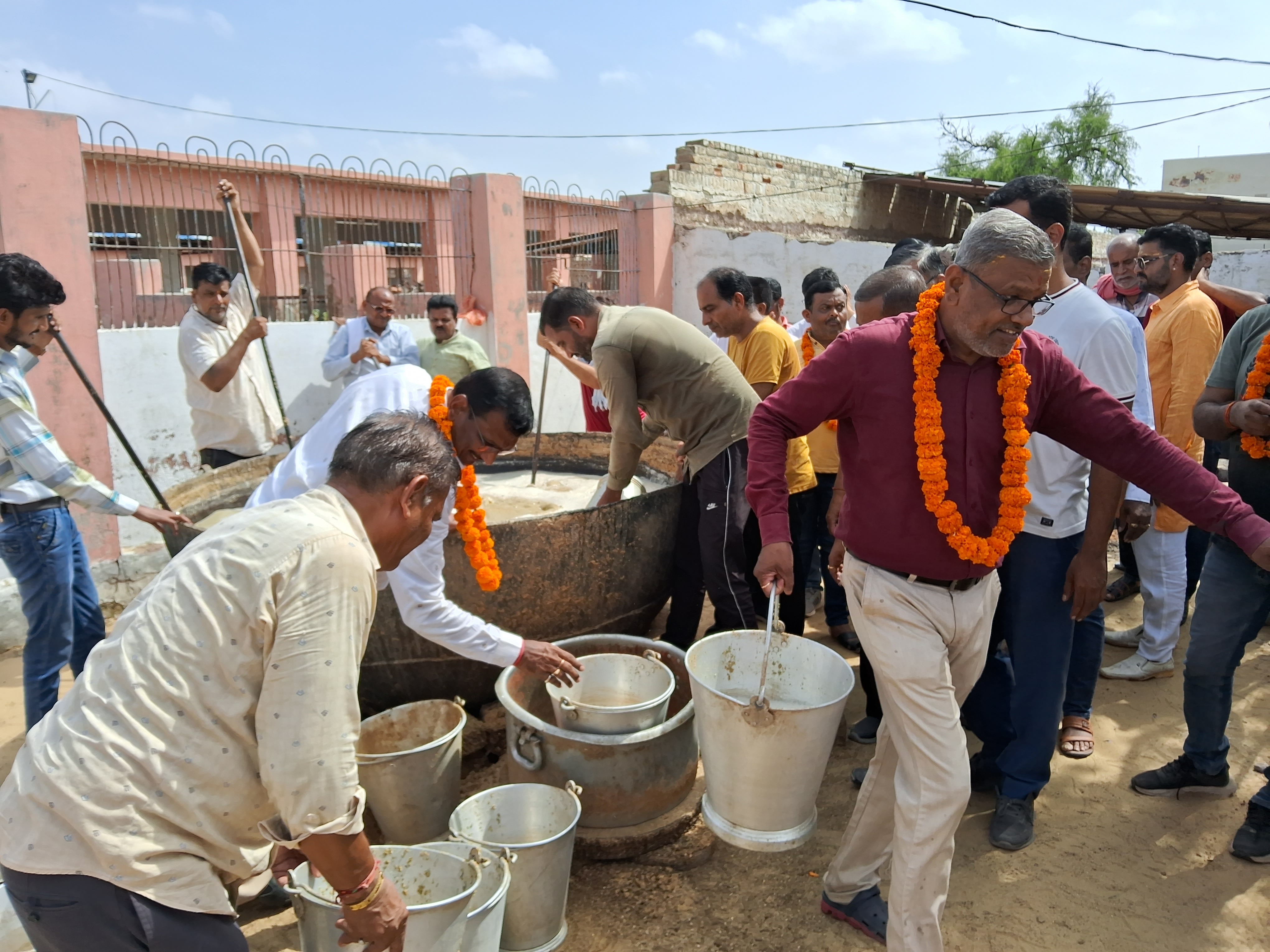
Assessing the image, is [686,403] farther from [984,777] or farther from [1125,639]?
[1125,639]

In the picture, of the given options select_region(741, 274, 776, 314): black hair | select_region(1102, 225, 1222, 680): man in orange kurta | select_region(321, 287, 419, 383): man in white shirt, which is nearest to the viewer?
select_region(1102, 225, 1222, 680): man in orange kurta

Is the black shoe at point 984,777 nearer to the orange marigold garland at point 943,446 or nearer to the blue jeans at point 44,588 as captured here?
the orange marigold garland at point 943,446

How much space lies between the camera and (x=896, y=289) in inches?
133

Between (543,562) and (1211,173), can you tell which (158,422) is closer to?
(543,562)

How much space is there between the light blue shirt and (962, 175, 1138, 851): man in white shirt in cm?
459

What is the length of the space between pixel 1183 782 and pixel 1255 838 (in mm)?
366

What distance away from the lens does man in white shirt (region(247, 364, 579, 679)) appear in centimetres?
249

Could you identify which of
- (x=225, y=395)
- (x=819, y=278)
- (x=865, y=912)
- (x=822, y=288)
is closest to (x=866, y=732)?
(x=865, y=912)

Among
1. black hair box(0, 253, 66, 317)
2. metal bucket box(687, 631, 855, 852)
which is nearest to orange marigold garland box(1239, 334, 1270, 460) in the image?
metal bucket box(687, 631, 855, 852)

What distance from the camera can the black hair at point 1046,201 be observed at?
288 cm

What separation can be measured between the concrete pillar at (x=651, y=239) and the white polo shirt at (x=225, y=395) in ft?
16.9

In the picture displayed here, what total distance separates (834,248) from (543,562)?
8303 mm

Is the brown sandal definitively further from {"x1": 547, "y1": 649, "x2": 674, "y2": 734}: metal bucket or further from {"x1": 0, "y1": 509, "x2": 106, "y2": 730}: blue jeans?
{"x1": 0, "y1": 509, "x2": 106, "y2": 730}: blue jeans

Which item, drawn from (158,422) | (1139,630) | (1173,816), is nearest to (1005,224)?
(1173,816)
